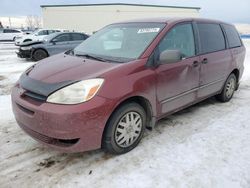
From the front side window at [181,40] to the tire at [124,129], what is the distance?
0.93 metres

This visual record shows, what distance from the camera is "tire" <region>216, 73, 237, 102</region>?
16.8 ft

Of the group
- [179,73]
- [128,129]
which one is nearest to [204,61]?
[179,73]

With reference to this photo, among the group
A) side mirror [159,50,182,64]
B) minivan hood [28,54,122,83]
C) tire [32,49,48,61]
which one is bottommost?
tire [32,49,48,61]

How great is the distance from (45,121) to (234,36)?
4.40 metres

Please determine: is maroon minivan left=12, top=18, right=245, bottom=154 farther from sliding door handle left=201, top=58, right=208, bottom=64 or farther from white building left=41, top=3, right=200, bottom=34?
white building left=41, top=3, right=200, bottom=34

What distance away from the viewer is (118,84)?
2.89m

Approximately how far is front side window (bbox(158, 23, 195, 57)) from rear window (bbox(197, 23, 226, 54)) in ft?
0.86

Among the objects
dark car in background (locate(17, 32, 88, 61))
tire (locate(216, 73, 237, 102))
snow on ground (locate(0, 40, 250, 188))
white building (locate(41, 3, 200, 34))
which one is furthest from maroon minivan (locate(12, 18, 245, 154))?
white building (locate(41, 3, 200, 34))

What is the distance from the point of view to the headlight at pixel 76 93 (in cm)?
267

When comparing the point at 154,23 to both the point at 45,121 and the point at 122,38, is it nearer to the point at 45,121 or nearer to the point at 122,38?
the point at 122,38

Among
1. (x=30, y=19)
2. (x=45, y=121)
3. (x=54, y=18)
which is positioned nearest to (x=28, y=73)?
(x=45, y=121)

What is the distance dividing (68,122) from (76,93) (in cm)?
32

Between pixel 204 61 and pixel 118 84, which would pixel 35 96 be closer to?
pixel 118 84

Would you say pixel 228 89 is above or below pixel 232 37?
below
